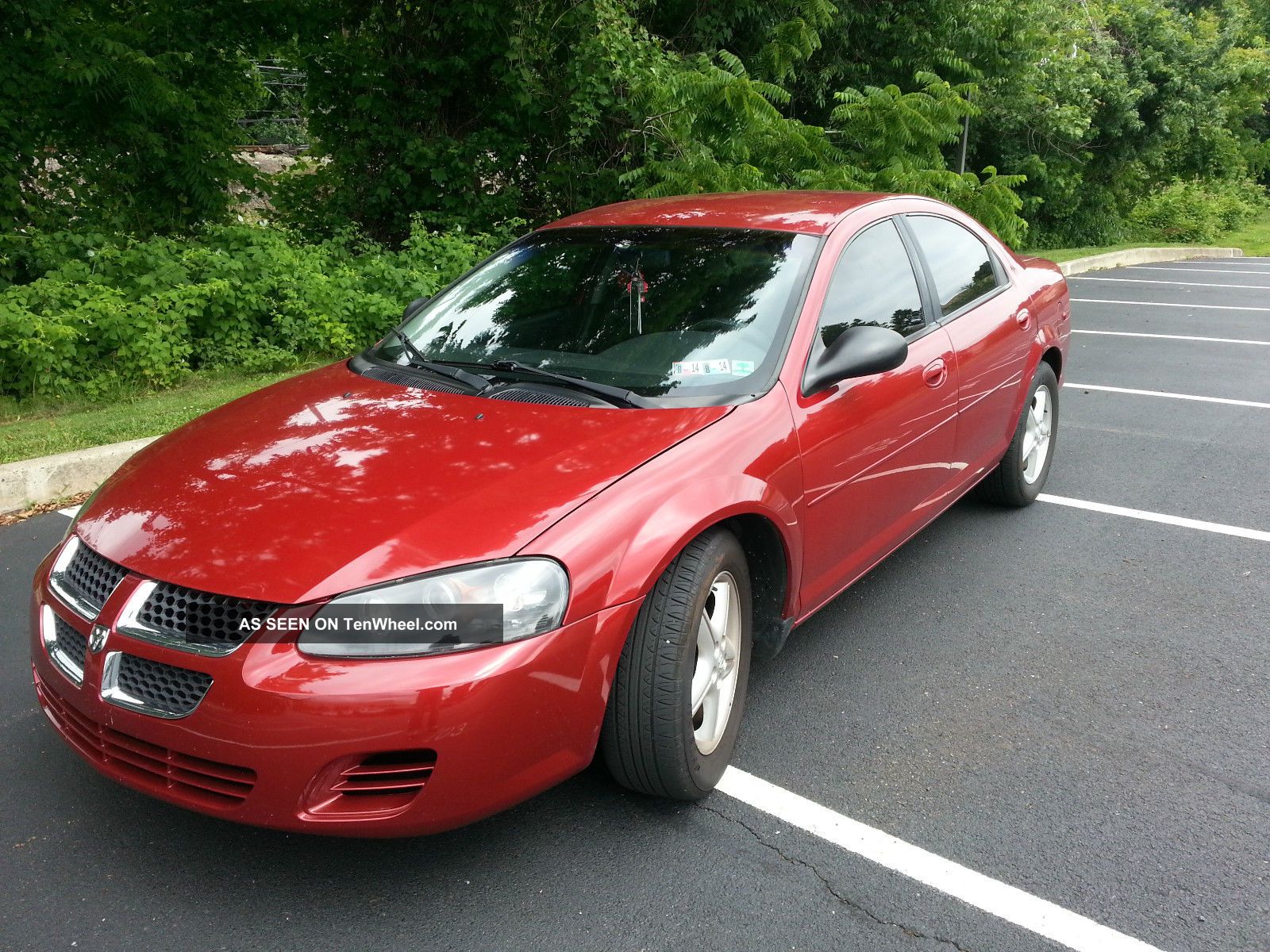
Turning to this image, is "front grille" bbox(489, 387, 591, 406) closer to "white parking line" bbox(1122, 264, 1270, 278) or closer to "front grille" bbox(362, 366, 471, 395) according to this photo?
"front grille" bbox(362, 366, 471, 395)

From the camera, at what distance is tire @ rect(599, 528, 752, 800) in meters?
2.67

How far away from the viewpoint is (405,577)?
7.86 ft

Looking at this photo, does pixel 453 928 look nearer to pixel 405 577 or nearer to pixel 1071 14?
pixel 405 577

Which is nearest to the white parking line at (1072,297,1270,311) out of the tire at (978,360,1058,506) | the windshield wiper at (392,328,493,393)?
the tire at (978,360,1058,506)

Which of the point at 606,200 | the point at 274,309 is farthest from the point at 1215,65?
the point at 274,309

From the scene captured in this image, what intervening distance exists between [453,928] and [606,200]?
1019 centimetres

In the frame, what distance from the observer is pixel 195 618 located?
2418 millimetres

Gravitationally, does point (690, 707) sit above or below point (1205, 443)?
above

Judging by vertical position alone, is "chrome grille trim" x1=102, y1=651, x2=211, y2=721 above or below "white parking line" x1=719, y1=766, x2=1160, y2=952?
above

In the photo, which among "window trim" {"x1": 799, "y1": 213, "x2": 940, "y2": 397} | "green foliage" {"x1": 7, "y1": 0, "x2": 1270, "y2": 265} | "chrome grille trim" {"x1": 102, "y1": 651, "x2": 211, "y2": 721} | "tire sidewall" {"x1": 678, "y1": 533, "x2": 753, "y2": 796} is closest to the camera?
"chrome grille trim" {"x1": 102, "y1": 651, "x2": 211, "y2": 721}

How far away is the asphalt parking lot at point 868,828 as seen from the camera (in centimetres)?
251

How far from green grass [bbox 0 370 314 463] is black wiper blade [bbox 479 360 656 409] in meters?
3.42

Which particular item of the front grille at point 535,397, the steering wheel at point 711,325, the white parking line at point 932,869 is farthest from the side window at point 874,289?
the white parking line at point 932,869

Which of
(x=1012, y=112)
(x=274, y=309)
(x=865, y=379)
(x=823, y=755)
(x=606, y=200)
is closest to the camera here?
(x=823, y=755)
